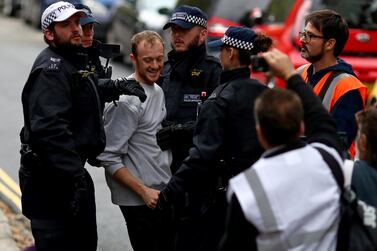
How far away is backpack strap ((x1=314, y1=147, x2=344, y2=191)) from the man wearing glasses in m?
1.60

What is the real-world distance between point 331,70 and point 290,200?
7.02ft

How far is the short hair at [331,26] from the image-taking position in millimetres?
5746

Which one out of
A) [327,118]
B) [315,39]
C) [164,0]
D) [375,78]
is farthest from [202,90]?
[164,0]

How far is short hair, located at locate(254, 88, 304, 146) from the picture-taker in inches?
150

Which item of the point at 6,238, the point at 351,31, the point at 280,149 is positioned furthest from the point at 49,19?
the point at 351,31

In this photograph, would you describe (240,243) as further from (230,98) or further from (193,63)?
(193,63)

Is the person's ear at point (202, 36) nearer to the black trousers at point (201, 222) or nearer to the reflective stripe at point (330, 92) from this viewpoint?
the reflective stripe at point (330, 92)

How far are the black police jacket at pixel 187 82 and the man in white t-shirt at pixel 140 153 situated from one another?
13cm

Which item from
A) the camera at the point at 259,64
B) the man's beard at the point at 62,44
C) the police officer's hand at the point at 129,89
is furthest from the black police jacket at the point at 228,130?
the man's beard at the point at 62,44

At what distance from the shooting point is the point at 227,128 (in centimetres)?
488

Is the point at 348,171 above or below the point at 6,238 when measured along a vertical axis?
above

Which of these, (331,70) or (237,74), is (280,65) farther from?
(331,70)

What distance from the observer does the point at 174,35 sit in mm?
6082

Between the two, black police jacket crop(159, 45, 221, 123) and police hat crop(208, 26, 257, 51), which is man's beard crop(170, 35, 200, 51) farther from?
police hat crop(208, 26, 257, 51)
